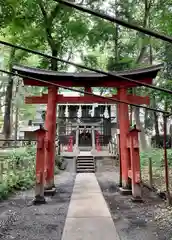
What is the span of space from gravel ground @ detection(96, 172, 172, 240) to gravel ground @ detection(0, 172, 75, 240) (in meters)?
1.12

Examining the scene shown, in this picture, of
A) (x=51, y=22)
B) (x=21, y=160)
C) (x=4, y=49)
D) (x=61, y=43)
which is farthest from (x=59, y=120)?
(x=21, y=160)

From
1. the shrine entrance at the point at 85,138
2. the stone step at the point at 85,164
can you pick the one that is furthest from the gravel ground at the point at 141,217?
the shrine entrance at the point at 85,138

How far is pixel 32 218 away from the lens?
5.07 m

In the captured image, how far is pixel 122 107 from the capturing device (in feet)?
27.2

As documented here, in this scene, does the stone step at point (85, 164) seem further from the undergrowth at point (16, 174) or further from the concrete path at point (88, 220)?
the concrete path at point (88, 220)

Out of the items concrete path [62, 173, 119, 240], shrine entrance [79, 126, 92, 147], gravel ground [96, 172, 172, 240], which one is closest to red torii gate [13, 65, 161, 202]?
gravel ground [96, 172, 172, 240]

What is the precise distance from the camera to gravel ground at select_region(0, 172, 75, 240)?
4.12 metres

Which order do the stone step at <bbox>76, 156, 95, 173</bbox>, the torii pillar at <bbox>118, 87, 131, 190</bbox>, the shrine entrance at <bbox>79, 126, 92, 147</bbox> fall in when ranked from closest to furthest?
the torii pillar at <bbox>118, 87, 131, 190</bbox> → the stone step at <bbox>76, 156, 95, 173</bbox> → the shrine entrance at <bbox>79, 126, 92, 147</bbox>

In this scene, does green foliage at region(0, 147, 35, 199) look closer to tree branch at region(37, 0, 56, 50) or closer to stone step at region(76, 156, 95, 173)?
stone step at region(76, 156, 95, 173)

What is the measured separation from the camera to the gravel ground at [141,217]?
13.4ft

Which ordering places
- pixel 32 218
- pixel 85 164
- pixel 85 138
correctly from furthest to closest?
pixel 85 138, pixel 85 164, pixel 32 218

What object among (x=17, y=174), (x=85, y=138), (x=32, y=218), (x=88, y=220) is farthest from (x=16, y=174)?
(x=85, y=138)

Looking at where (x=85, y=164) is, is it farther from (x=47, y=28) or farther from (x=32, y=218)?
(x=32, y=218)

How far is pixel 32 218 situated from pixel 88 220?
116 cm
